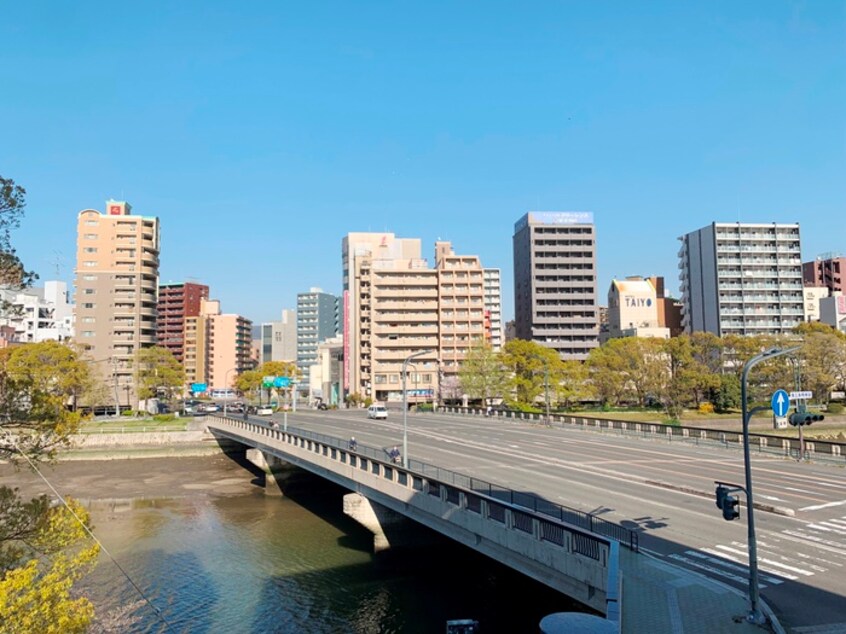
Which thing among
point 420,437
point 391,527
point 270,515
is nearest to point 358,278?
point 420,437

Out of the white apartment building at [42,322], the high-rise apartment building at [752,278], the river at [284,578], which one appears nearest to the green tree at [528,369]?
the river at [284,578]

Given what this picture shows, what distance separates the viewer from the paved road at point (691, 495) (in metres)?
18.0

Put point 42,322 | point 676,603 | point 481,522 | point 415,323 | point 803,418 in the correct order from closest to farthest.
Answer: point 676,603 < point 481,522 < point 803,418 < point 415,323 < point 42,322

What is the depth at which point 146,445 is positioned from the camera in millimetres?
77875

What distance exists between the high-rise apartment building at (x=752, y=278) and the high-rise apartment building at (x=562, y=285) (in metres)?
25.3

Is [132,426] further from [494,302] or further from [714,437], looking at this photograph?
[494,302]

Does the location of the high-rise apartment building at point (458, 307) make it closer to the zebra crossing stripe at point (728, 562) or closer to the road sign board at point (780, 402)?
the road sign board at point (780, 402)

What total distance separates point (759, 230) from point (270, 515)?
128 metres

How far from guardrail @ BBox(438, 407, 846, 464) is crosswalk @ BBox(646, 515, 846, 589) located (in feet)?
65.0

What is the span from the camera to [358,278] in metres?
143

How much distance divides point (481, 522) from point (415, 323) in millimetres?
113382

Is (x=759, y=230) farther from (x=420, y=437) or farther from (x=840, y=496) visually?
(x=840, y=496)

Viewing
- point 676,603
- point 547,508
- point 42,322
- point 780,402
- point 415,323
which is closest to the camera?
point 676,603

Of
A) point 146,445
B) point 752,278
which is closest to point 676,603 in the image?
point 146,445
